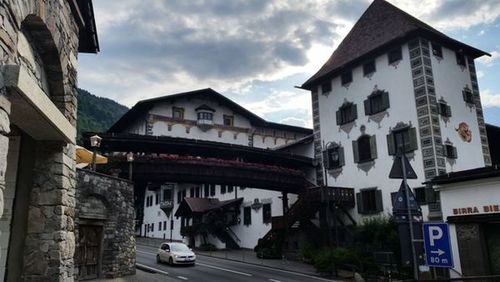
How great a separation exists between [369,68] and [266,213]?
1573 cm

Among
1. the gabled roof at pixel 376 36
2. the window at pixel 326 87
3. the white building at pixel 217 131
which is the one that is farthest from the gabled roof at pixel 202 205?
the gabled roof at pixel 376 36

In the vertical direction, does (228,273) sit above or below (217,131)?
below

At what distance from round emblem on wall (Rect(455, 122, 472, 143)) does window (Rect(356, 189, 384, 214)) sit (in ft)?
20.1

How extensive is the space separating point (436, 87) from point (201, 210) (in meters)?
25.8

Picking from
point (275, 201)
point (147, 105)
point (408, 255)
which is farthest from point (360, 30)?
point (408, 255)

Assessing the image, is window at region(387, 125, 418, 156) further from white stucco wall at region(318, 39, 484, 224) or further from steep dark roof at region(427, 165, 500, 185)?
steep dark roof at region(427, 165, 500, 185)

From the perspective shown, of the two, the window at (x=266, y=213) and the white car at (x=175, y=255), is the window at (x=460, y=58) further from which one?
the white car at (x=175, y=255)

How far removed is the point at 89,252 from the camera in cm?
1812

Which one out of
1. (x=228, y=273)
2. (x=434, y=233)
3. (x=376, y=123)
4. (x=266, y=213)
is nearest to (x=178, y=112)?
(x=266, y=213)

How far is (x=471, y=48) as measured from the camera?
1109 inches

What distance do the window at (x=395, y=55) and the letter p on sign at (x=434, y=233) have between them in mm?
22637

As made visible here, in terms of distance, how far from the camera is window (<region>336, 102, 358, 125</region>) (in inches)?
1187

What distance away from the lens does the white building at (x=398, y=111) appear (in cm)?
Result: 2525

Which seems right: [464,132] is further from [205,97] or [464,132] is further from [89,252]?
[205,97]
